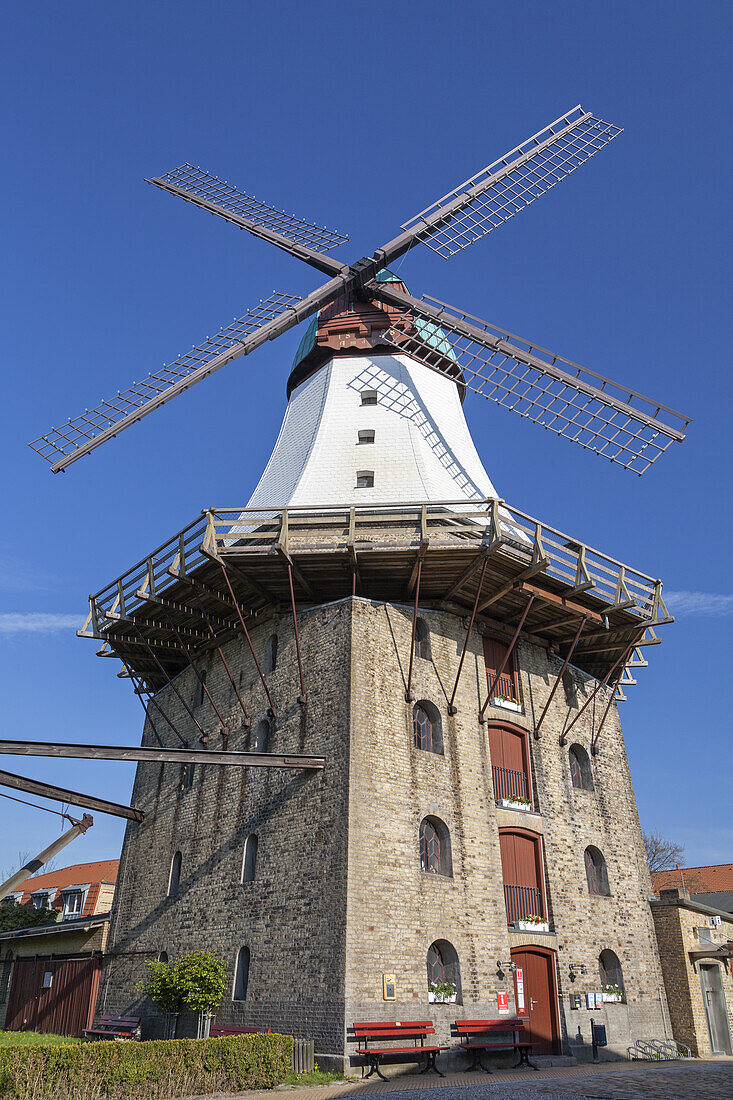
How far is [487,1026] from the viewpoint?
17.2 m

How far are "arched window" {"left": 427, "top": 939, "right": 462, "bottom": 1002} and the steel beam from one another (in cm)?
956

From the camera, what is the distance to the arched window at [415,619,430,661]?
21.1 metres

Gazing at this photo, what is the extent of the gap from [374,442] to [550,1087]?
16.6m

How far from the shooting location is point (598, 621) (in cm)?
2236

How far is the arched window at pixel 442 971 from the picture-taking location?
57.9 feet

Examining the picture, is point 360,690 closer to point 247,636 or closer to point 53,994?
point 247,636

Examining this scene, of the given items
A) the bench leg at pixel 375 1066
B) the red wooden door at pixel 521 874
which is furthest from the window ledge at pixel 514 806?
the bench leg at pixel 375 1066

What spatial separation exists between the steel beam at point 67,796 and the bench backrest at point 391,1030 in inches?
354

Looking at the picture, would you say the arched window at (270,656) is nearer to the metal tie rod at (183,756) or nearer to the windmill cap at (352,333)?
the metal tie rod at (183,756)

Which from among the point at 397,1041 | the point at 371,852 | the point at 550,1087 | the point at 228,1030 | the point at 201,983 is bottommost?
the point at 550,1087

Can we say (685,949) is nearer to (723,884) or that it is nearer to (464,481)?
(464,481)

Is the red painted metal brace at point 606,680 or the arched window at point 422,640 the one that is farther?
the red painted metal brace at point 606,680

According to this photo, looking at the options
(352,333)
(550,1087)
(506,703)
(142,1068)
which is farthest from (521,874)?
(352,333)

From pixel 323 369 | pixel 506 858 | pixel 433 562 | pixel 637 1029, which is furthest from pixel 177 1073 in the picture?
pixel 323 369
